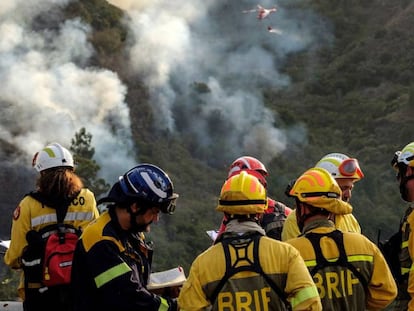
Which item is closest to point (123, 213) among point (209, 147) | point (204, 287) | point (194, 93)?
point (204, 287)

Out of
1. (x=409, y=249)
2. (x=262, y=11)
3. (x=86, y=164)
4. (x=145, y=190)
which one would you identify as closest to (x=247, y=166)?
(x=409, y=249)

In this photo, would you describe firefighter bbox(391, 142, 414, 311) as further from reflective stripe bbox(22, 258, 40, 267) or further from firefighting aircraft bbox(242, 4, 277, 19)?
firefighting aircraft bbox(242, 4, 277, 19)

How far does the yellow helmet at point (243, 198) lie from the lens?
3.72 metres

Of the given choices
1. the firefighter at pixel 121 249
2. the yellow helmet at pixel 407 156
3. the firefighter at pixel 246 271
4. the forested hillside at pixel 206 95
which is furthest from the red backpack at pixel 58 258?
the forested hillside at pixel 206 95

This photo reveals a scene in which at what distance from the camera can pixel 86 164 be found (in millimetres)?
19922

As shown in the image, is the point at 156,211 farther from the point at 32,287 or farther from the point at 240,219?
the point at 32,287

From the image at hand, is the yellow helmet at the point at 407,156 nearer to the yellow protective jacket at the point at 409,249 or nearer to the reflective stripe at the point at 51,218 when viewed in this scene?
the yellow protective jacket at the point at 409,249

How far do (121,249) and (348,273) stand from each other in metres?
1.13

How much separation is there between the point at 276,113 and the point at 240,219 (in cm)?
3138

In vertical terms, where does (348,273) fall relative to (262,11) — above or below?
below

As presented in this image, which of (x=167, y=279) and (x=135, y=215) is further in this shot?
(x=167, y=279)

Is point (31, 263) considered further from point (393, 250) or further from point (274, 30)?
point (274, 30)

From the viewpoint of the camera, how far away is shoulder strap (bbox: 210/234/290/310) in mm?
3600

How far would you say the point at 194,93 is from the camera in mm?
33938
